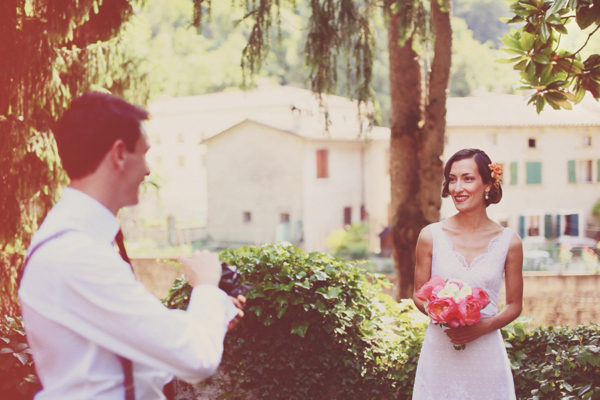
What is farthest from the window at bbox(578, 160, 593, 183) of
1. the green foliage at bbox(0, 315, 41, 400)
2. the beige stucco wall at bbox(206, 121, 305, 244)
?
the green foliage at bbox(0, 315, 41, 400)

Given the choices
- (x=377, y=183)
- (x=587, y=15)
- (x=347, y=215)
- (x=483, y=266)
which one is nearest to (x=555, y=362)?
(x=483, y=266)

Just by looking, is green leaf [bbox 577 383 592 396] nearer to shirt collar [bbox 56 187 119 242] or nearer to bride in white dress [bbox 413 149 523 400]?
bride in white dress [bbox 413 149 523 400]

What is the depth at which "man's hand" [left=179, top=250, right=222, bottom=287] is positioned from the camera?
5.35ft

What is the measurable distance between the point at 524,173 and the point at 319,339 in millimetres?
28838

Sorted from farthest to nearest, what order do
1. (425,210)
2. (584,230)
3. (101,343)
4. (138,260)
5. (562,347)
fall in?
(584,230)
(138,260)
(425,210)
(562,347)
(101,343)

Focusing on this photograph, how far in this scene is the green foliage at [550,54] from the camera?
3584 mm

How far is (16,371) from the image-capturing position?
3.32 meters

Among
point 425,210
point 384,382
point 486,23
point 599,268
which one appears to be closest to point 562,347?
point 384,382

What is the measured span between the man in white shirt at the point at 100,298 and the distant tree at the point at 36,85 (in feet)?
12.7

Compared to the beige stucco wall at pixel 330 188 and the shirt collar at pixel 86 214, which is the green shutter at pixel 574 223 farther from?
the shirt collar at pixel 86 214

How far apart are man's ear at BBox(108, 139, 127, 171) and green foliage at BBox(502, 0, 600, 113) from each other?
9.49 feet

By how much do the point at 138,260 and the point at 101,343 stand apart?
19.0m

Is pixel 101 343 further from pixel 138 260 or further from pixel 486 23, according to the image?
pixel 486 23

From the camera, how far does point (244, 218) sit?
112 feet
